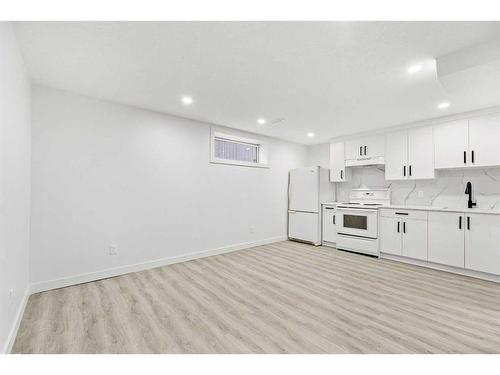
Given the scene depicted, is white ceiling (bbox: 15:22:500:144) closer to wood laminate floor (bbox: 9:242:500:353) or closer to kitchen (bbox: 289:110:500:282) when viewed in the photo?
kitchen (bbox: 289:110:500:282)

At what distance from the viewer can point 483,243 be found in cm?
332

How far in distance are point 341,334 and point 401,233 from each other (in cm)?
284

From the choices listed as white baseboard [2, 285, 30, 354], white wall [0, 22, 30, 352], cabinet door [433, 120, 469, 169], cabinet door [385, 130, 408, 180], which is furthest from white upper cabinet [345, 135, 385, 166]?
white baseboard [2, 285, 30, 354]

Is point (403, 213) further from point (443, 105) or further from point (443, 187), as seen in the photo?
point (443, 105)

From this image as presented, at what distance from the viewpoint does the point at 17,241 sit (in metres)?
2.14

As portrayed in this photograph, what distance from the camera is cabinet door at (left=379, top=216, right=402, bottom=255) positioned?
4.13 m

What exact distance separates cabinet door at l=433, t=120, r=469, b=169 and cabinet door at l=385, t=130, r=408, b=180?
1.51 ft

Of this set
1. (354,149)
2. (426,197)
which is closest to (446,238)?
(426,197)

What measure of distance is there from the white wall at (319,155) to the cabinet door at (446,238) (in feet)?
8.79

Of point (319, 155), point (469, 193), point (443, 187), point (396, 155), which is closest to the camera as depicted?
point (469, 193)

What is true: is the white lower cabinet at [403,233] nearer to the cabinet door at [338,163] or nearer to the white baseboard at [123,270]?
the cabinet door at [338,163]

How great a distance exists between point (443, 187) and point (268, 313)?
391cm

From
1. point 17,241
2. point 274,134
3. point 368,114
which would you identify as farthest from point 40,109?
point 368,114
